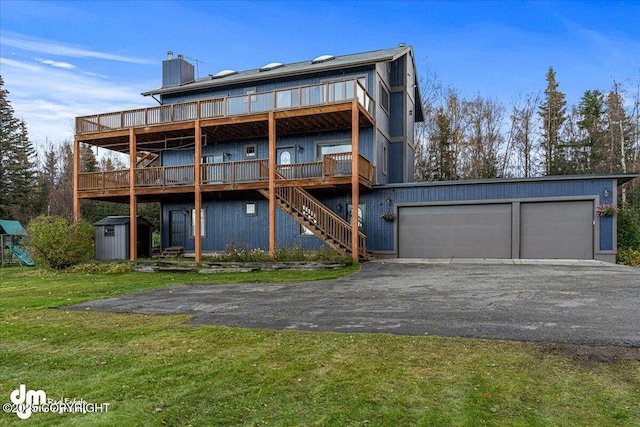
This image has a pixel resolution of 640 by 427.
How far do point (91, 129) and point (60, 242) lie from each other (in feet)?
20.8

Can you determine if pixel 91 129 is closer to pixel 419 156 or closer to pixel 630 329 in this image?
pixel 630 329

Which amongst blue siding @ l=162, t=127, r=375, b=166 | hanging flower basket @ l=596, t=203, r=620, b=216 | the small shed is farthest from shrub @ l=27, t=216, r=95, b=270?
hanging flower basket @ l=596, t=203, r=620, b=216

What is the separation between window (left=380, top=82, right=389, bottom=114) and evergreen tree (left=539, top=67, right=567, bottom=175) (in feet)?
62.6

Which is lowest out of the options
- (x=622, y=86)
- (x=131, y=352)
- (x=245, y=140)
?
(x=131, y=352)

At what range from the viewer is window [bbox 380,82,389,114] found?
19.9 meters

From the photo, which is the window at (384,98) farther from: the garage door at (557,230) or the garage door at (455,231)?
the garage door at (557,230)

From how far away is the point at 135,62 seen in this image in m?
30.1

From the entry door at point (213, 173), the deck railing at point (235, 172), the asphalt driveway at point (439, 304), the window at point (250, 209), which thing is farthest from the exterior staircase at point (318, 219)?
the asphalt driveway at point (439, 304)

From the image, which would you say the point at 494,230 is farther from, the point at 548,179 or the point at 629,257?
the point at 629,257

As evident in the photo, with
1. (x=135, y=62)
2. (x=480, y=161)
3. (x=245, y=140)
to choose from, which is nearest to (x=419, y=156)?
(x=480, y=161)

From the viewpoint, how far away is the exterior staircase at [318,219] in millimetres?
16172

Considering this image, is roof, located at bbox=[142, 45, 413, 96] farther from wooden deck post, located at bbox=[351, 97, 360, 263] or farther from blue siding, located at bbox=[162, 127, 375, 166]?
wooden deck post, located at bbox=[351, 97, 360, 263]

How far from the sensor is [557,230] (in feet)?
52.6

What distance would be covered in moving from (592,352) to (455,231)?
42.4 feet
